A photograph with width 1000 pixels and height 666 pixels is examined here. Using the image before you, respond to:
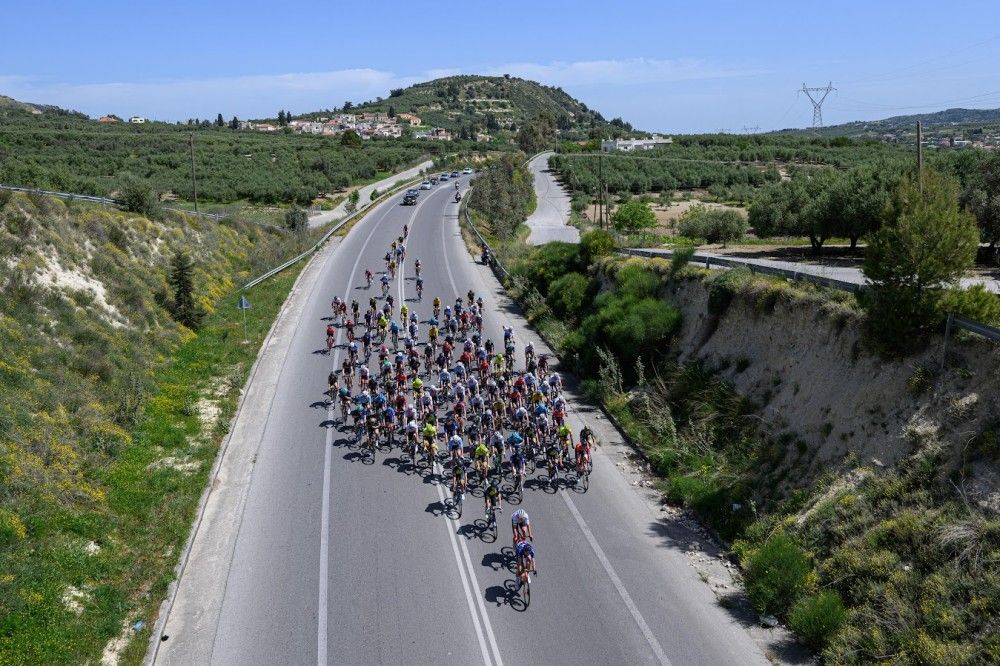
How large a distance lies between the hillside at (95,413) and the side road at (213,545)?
0.32 meters

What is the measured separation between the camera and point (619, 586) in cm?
1316

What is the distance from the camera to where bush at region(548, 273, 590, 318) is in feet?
99.8

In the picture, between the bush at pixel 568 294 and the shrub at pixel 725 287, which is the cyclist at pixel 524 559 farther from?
the bush at pixel 568 294

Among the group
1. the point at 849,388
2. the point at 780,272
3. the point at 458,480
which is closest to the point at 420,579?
the point at 458,480

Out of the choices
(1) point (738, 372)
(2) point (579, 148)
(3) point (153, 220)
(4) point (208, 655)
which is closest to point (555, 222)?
(3) point (153, 220)

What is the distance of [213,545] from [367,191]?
221ft

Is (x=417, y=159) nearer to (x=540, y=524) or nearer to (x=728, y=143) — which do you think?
(x=728, y=143)

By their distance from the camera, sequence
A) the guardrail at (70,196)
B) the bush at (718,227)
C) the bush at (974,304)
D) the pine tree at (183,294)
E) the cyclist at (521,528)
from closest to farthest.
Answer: the cyclist at (521,528)
the bush at (974,304)
the pine tree at (183,294)
the guardrail at (70,196)
the bush at (718,227)

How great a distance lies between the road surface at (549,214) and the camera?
169 feet

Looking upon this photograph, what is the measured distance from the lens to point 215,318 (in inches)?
1134

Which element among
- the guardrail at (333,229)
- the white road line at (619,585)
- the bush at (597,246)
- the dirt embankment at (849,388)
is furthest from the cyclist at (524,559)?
the guardrail at (333,229)

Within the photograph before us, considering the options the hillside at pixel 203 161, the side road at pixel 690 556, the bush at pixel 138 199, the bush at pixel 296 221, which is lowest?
the side road at pixel 690 556

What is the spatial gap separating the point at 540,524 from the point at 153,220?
1002 inches

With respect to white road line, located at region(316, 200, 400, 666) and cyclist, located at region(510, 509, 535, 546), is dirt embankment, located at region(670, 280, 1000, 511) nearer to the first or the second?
cyclist, located at region(510, 509, 535, 546)
